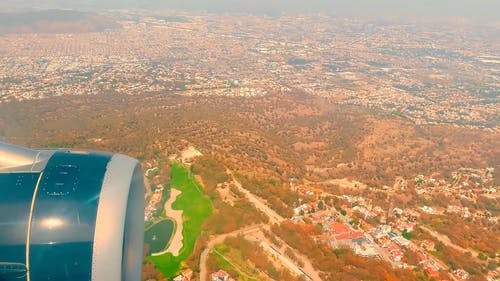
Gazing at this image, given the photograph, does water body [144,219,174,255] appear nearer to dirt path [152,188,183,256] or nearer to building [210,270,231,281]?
dirt path [152,188,183,256]

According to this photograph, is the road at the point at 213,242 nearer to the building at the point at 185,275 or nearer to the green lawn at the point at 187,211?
the building at the point at 185,275

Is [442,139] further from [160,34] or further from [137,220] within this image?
[160,34]

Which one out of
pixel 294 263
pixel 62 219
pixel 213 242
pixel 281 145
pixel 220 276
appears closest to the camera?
pixel 62 219

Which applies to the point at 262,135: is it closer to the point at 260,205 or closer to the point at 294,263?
the point at 260,205

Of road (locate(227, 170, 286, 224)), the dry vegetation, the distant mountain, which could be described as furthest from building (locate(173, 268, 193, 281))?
the distant mountain

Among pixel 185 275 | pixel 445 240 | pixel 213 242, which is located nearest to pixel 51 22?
pixel 213 242

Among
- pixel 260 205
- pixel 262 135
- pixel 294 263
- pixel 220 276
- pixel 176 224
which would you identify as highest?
pixel 220 276
